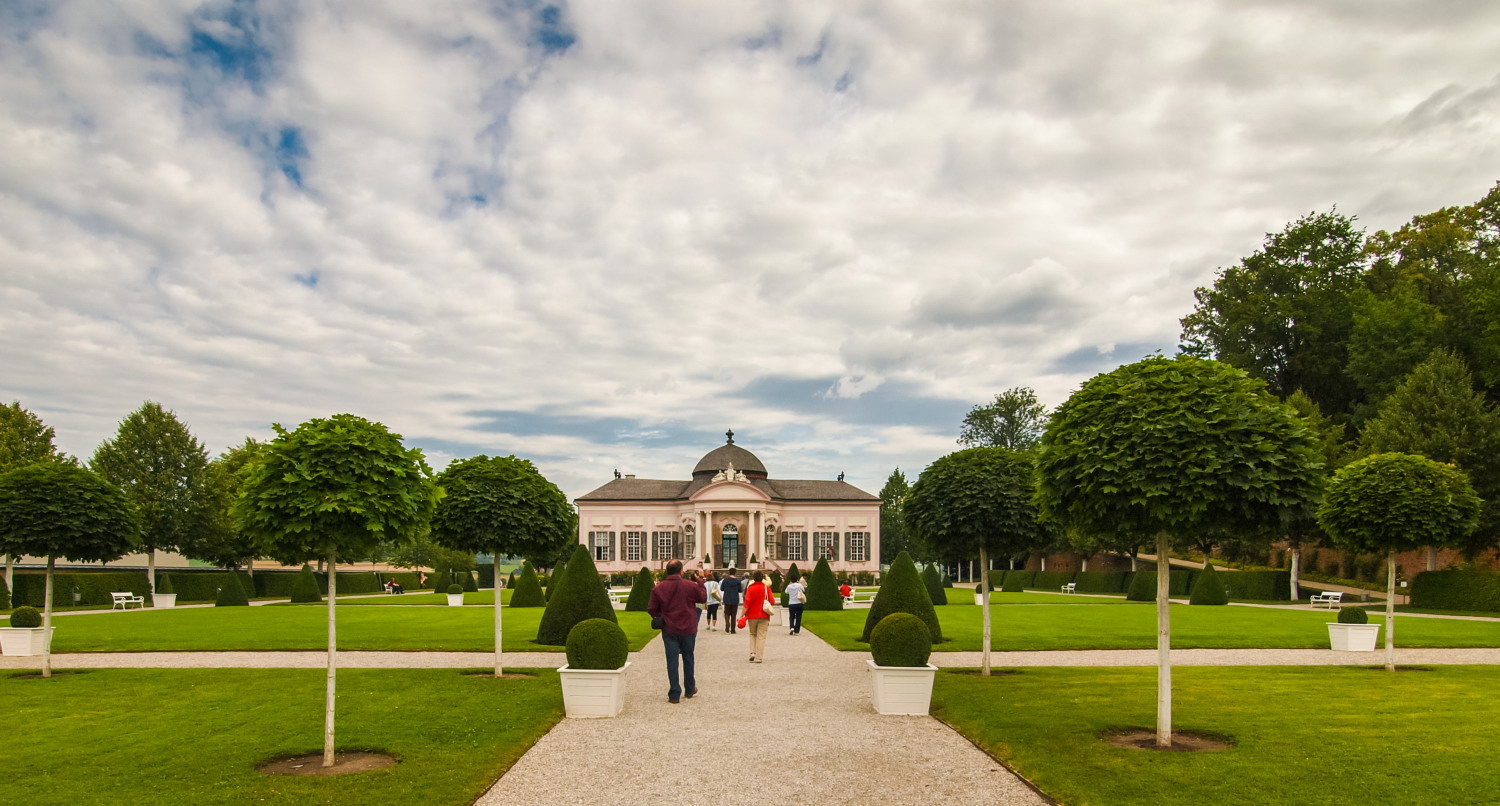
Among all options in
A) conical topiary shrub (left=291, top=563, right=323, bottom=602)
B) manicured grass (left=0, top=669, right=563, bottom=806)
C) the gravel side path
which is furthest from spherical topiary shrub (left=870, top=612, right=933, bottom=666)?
conical topiary shrub (left=291, top=563, right=323, bottom=602)

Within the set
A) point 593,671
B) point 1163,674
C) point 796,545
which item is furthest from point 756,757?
point 796,545

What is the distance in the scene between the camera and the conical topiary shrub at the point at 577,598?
19.4 metres

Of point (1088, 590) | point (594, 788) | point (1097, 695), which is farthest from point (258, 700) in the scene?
point (1088, 590)

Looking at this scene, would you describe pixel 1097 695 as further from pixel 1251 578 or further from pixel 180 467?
pixel 180 467

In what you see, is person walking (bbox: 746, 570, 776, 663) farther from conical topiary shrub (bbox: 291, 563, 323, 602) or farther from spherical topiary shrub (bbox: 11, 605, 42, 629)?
conical topiary shrub (bbox: 291, 563, 323, 602)

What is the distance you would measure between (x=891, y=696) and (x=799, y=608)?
39.7 feet

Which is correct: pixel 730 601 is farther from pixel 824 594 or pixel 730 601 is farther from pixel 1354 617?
pixel 1354 617

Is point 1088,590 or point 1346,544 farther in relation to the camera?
point 1088,590

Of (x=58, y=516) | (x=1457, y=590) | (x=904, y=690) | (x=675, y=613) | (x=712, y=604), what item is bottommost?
(x=1457, y=590)

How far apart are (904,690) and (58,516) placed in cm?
1440

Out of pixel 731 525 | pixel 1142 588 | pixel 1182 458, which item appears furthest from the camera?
pixel 731 525

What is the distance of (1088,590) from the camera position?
187 ft

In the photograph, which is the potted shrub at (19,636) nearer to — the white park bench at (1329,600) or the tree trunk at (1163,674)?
the tree trunk at (1163,674)

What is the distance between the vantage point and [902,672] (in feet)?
39.6
